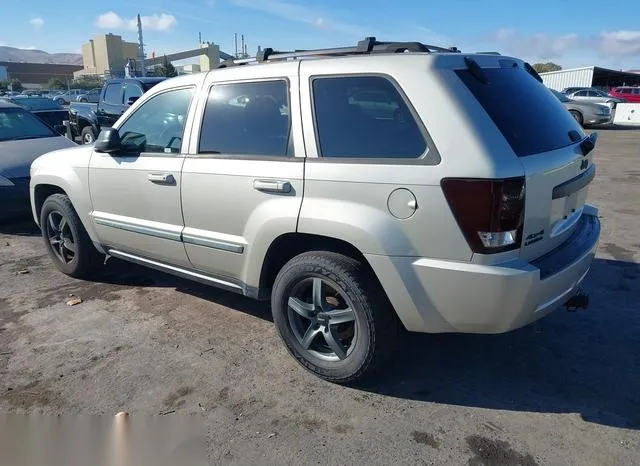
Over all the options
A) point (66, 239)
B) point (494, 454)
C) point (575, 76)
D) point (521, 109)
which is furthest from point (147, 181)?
point (575, 76)

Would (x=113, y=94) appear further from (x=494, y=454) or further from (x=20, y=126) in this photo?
(x=494, y=454)

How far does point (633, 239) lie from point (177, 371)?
212 inches

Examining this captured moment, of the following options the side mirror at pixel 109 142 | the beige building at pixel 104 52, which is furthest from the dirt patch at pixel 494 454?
the beige building at pixel 104 52

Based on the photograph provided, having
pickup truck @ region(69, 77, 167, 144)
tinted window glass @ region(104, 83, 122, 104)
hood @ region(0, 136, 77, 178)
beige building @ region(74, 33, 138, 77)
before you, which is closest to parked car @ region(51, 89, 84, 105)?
pickup truck @ region(69, 77, 167, 144)

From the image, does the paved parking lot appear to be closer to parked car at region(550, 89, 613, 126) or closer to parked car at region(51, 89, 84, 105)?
parked car at region(550, 89, 613, 126)

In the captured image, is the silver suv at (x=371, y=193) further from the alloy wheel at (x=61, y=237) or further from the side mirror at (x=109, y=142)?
the alloy wheel at (x=61, y=237)

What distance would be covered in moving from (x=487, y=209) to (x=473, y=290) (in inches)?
16.6

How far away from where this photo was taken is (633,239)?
19.8 ft

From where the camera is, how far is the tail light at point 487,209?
2.54m

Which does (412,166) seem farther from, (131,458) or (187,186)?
(131,458)

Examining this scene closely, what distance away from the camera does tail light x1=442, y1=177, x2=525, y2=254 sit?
254 cm

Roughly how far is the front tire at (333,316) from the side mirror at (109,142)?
188 centimetres

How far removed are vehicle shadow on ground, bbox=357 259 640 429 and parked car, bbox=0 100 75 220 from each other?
556cm

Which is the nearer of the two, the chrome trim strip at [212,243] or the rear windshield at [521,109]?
the rear windshield at [521,109]
